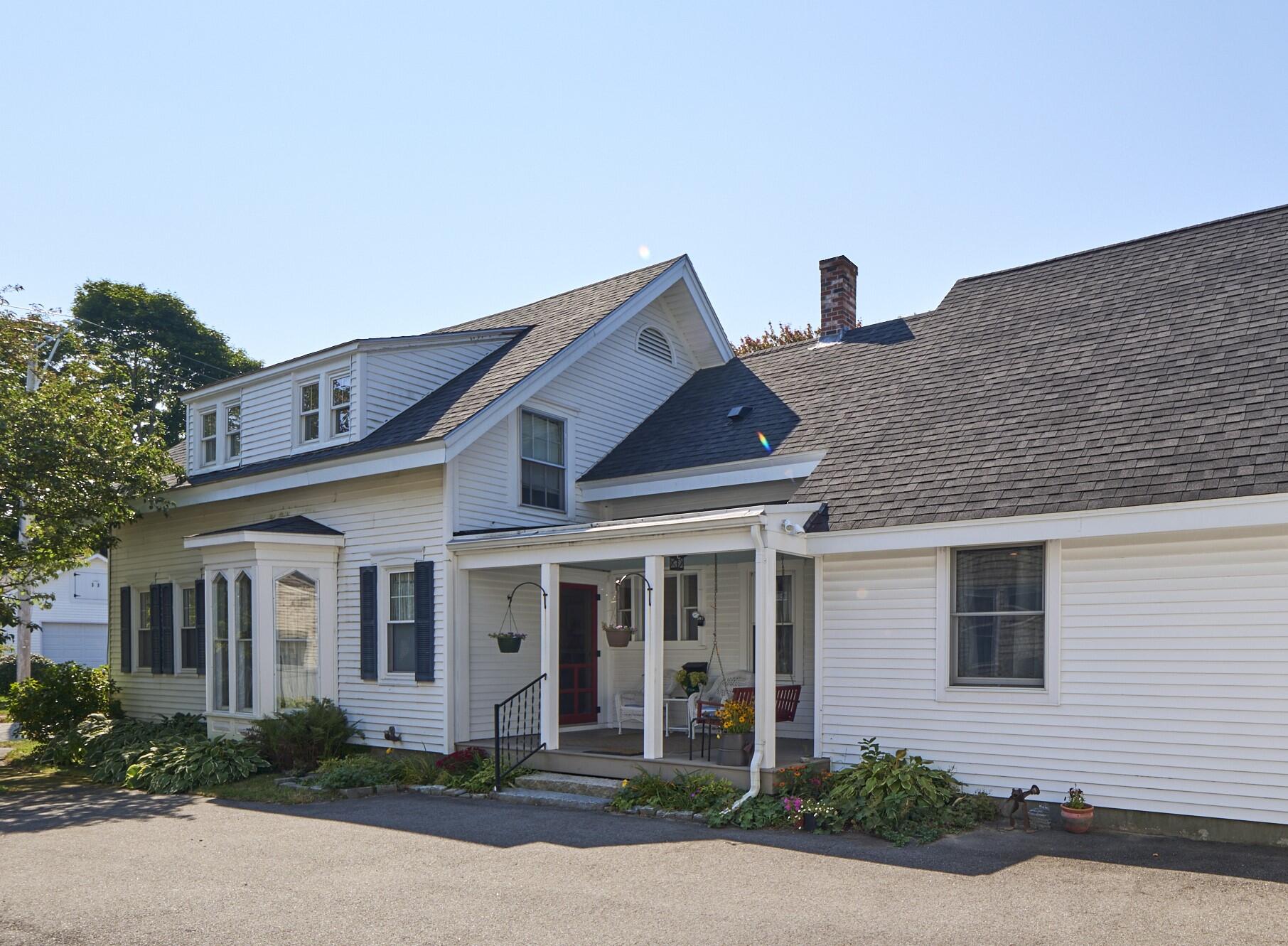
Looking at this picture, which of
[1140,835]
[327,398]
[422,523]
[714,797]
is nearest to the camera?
[1140,835]

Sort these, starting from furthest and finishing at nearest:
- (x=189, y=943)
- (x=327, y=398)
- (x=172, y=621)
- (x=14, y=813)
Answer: (x=172, y=621), (x=327, y=398), (x=14, y=813), (x=189, y=943)

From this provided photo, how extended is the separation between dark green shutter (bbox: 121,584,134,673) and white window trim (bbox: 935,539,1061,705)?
14909mm

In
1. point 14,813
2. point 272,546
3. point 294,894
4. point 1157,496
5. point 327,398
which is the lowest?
point 14,813

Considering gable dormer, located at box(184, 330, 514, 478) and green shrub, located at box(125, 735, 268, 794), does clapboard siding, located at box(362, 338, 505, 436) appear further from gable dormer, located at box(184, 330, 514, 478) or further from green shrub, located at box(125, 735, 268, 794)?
green shrub, located at box(125, 735, 268, 794)

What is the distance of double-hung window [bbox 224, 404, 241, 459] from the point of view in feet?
57.9

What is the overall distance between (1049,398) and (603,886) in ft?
24.8

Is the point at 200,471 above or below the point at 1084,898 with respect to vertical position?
above

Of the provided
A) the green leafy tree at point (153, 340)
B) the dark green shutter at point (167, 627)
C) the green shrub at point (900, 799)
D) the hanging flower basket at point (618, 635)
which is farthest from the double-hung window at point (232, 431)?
the green leafy tree at point (153, 340)

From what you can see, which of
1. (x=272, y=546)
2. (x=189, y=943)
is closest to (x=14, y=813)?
(x=272, y=546)

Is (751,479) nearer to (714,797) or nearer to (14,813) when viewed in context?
(714,797)

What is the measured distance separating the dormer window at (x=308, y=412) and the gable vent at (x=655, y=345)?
542cm

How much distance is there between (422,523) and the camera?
14172 millimetres

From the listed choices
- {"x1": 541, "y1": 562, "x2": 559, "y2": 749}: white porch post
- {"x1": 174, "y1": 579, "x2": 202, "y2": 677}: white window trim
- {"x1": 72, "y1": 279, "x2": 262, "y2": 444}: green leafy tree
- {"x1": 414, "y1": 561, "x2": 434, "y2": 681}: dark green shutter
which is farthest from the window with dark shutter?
{"x1": 72, "y1": 279, "x2": 262, "y2": 444}: green leafy tree

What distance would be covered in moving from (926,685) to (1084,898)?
3.50 meters
